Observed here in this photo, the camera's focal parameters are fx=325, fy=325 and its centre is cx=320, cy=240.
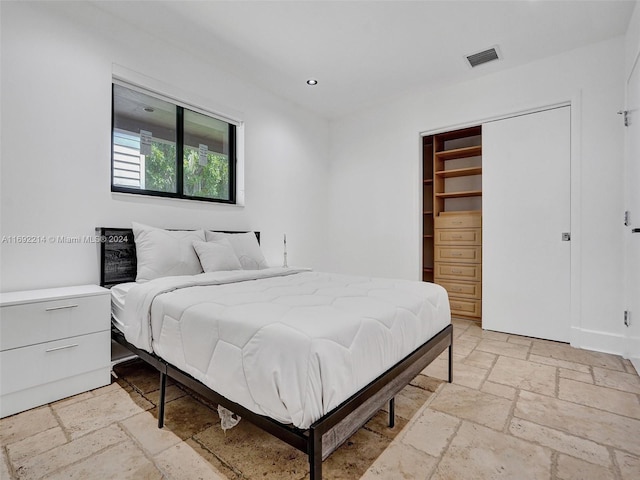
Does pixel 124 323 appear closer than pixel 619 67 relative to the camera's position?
Yes

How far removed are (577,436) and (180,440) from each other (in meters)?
1.93

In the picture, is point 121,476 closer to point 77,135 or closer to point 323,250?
point 77,135

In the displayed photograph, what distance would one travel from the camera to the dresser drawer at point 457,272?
3.87m

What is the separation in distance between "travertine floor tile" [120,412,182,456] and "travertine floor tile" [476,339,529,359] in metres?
2.51

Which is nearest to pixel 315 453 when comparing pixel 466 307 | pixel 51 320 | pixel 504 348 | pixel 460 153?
pixel 51 320

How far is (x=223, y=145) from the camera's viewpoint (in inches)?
141

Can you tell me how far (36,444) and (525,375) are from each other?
115 inches

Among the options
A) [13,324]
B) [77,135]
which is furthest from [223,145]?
[13,324]

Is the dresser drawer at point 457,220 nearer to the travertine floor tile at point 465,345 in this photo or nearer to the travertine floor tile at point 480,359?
the travertine floor tile at point 465,345

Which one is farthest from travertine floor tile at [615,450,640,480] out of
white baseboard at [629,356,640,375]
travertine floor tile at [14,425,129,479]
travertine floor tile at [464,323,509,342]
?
travertine floor tile at [14,425,129,479]

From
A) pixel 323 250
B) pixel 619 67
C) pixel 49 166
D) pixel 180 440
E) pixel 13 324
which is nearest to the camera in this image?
pixel 180 440

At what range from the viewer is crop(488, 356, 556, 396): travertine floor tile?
6.97 feet

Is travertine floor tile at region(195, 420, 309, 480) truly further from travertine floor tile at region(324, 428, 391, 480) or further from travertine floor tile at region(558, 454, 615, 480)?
travertine floor tile at region(558, 454, 615, 480)

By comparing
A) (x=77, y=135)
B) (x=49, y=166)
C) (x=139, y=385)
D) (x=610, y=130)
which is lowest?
(x=139, y=385)
